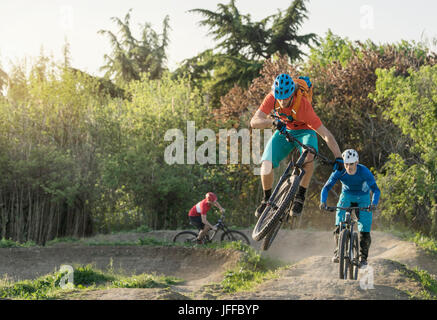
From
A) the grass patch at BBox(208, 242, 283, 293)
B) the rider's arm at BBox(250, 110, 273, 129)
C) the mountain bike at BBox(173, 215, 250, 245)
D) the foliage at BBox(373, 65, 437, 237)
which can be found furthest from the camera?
the foliage at BBox(373, 65, 437, 237)

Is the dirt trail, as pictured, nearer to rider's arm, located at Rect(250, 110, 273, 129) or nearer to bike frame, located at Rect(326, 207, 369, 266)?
bike frame, located at Rect(326, 207, 369, 266)

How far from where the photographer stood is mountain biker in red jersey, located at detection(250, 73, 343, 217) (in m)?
7.00

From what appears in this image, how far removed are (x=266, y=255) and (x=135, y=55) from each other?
27385mm

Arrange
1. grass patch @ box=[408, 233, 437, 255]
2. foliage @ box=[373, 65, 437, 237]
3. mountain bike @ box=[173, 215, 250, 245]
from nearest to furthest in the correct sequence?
grass patch @ box=[408, 233, 437, 255], mountain bike @ box=[173, 215, 250, 245], foliage @ box=[373, 65, 437, 237]

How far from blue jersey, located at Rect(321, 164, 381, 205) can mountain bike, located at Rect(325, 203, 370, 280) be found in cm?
33

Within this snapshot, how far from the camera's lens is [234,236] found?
17969 mm

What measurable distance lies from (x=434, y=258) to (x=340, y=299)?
7.67 m

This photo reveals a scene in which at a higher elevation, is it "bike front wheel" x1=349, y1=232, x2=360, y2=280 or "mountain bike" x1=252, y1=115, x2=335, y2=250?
"mountain bike" x1=252, y1=115, x2=335, y2=250

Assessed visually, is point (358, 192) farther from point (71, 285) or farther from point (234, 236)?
point (234, 236)

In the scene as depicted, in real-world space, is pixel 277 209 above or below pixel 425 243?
above

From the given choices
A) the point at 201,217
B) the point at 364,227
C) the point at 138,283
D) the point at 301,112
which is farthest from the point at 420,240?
the point at 301,112

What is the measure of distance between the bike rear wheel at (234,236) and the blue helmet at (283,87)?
10.3 m

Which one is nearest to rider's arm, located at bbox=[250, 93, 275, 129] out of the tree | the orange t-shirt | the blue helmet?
the orange t-shirt
